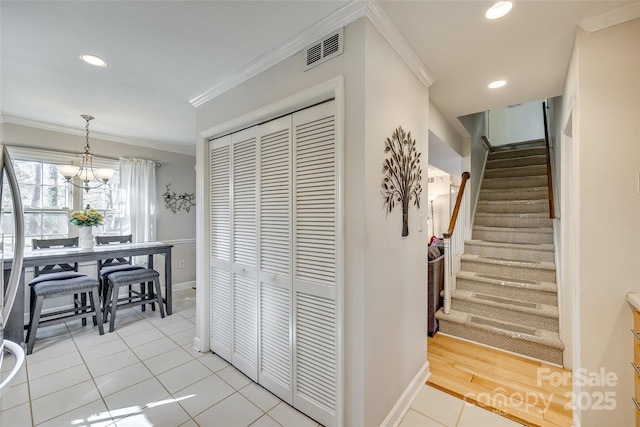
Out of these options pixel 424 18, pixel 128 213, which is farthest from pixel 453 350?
pixel 128 213

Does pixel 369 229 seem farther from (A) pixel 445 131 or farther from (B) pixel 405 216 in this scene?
(A) pixel 445 131

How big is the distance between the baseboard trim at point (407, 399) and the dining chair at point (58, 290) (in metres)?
3.18

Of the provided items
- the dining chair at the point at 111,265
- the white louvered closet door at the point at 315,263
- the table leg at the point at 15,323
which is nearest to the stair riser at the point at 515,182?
the white louvered closet door at the point at 315,263

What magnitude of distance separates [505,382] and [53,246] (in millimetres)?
5019

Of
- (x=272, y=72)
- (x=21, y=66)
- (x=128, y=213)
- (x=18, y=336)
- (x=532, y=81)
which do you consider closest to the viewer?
(x=272, y=72)

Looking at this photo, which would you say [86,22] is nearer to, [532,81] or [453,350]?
[532,81]

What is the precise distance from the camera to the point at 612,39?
1.57 meters

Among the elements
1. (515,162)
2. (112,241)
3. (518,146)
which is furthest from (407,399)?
(518,146)

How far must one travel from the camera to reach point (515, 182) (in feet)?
15.2

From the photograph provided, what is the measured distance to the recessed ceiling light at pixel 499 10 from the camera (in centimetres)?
148

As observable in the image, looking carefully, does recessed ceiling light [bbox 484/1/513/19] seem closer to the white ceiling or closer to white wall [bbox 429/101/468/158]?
the white ceiling

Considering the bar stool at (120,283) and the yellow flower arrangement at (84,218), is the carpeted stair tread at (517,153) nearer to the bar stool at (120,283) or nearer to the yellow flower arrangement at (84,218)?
→ the bar stool at (120,283)

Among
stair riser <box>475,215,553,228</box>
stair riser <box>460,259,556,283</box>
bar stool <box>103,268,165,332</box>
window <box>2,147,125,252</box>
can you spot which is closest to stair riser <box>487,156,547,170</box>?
stair riser <box>475,215,553,228</box>

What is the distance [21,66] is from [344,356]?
3.26 meters
